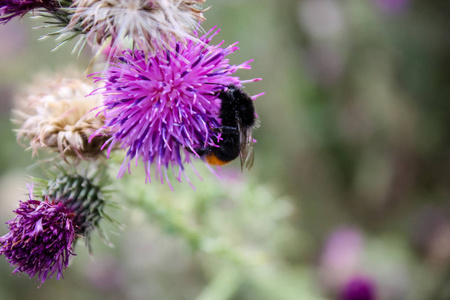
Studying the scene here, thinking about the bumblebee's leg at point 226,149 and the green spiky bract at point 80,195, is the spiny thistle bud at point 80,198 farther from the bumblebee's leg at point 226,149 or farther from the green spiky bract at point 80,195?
the bumblebee's leg at point 226,149

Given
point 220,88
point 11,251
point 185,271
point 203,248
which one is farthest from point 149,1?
point 185,271

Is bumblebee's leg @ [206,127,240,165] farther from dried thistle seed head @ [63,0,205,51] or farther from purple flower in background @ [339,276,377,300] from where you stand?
purple flower in background @ [339,276,377,300]

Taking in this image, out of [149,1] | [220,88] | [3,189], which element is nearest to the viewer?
[149,1]

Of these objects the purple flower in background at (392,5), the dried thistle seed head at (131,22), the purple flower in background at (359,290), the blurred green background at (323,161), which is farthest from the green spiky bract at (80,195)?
the purple flower in background at (392,5)

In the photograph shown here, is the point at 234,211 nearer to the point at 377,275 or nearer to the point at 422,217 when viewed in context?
the point at 377,275

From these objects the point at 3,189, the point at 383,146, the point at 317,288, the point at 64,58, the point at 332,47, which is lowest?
the point at 3,189
